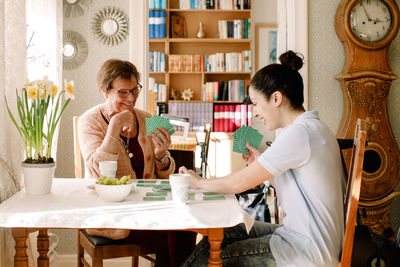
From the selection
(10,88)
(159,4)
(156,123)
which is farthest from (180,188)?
(159,4)

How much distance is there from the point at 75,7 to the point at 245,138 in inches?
67.0

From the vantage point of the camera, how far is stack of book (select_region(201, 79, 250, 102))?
6.06 meters

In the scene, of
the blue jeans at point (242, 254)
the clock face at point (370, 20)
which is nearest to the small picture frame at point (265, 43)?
the clock face at point (370, 20)

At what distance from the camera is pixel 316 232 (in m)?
1.66

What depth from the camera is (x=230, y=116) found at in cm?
610

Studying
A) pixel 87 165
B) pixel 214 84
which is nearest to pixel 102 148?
pixel 87 165

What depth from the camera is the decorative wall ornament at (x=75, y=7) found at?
3171mm

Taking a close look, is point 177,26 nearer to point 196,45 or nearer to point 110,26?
point 196,45

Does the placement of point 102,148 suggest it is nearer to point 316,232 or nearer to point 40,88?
point 40,88

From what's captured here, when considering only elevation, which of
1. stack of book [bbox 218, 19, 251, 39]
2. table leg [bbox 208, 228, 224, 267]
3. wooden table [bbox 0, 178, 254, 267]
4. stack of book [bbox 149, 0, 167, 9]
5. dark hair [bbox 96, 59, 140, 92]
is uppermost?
stack of book [bbox 149, 0, 167, 9]

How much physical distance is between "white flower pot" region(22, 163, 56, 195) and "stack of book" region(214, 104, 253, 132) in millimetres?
4285

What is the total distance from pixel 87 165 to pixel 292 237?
1.13 meters

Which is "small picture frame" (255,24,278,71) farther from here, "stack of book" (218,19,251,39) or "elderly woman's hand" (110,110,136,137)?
"elderly woman's hand" (110,110,136,137)

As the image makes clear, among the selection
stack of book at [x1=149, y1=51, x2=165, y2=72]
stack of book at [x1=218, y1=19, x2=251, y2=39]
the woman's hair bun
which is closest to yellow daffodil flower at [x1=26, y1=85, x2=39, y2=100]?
the woman's hair bun
